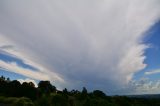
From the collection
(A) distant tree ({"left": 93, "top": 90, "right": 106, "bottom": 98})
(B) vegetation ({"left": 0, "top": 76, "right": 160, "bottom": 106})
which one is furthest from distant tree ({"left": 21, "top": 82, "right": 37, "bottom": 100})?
(A) distant tree ({"left": 93, "top": 90, "right": 106, "bottom": 98})

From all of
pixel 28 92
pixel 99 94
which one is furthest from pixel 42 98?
pixel 99 94

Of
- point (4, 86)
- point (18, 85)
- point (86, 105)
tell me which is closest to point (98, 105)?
point (86, 105)

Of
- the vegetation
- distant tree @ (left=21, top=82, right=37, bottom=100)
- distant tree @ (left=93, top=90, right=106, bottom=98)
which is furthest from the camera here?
distant tree @ (left=93, top=90, right=106, bottom=98)

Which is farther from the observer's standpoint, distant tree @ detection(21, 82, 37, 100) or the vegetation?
distant tree @ detection(21, 82, 37, 100)

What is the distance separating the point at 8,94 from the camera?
4136 inches

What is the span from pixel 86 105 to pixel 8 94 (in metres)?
39.6

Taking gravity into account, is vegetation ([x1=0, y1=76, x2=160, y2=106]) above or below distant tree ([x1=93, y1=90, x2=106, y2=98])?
below

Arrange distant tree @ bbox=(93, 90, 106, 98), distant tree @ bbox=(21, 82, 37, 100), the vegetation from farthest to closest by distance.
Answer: distant tree @ bbox=(93, 90, 106, 98) < distant tree @ bbox=(21, 82, 37, 100) < the vegetation

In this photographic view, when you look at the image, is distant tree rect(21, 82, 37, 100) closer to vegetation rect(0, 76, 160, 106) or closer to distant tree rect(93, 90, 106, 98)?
vegetation rect(0, 76, 160, 106)

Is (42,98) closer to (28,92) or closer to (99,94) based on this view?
(28,92)

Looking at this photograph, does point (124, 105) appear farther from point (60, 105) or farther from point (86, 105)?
point (60, 105)

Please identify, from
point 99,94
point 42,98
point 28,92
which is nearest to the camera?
point 42,98

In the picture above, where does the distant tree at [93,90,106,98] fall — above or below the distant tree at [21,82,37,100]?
above

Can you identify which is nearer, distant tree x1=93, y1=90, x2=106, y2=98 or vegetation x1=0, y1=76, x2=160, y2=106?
vegetation x1=0, y1=76, x2=160, y2=106
